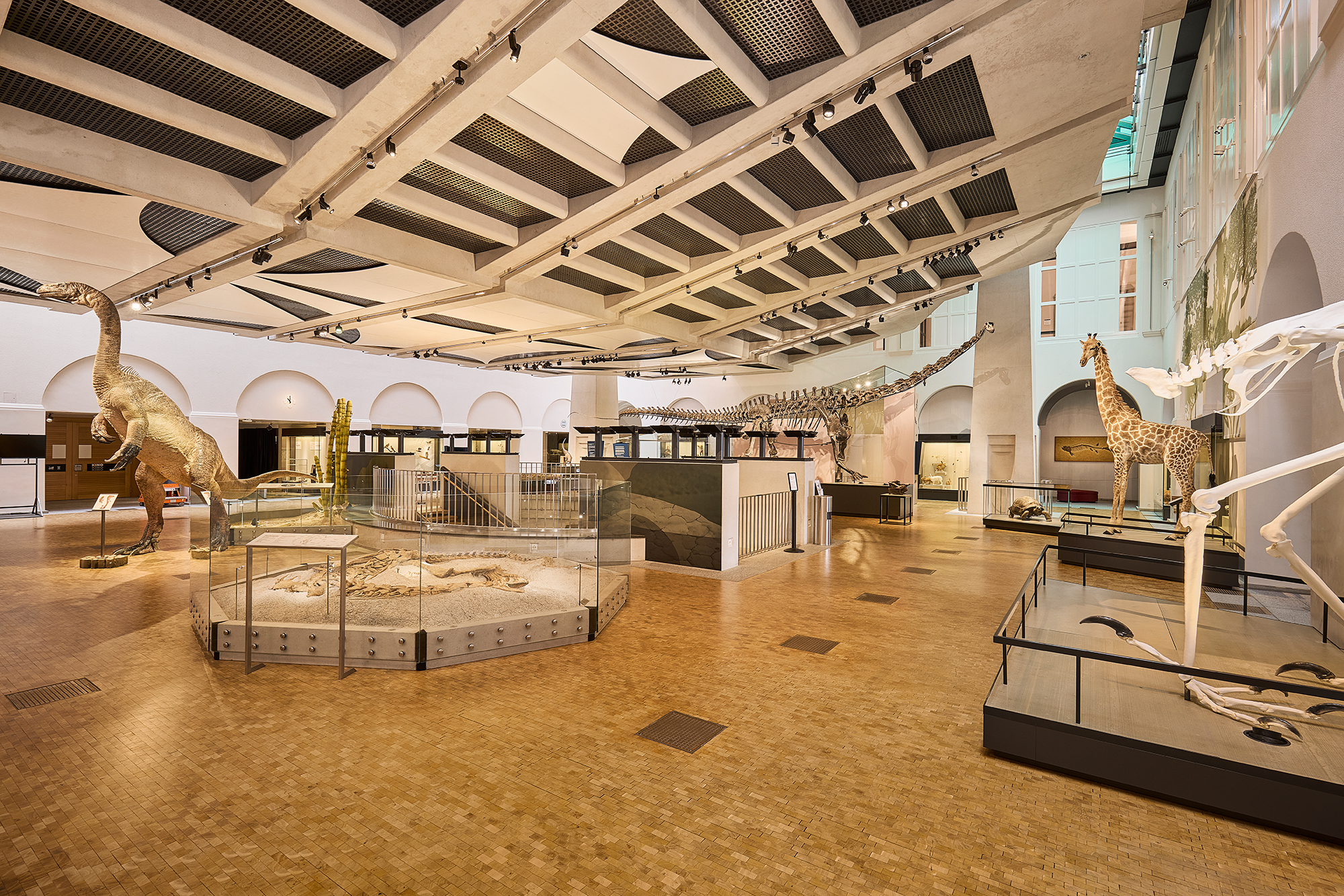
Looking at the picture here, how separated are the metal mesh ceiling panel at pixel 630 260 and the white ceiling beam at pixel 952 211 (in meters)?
4.87

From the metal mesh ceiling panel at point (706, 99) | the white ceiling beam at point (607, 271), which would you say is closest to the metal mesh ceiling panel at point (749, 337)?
the white ceiling beam at point (607, 271)

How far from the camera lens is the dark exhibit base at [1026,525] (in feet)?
39.4

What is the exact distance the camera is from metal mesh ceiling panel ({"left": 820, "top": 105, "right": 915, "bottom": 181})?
738 cm

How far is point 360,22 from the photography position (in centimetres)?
472

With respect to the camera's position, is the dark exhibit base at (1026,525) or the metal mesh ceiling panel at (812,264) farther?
the metal mesh ceiling panel at (812,264)

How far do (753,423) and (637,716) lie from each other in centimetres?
1701

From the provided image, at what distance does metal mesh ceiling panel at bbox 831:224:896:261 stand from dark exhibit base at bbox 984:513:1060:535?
610cm

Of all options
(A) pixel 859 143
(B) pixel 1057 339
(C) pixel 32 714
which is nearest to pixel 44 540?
(C) pixel 32 714

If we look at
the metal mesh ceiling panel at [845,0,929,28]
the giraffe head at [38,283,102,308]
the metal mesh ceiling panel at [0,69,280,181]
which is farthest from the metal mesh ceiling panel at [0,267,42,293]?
the metal mesh ceiling panel at [845,0,929,28]

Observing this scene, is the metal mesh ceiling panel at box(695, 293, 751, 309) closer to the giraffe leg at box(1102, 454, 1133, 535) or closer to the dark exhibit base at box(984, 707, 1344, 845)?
the giraffe leg at box(1102, 454, 1133, 535)

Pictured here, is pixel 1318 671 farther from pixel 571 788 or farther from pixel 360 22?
pixel 360 22

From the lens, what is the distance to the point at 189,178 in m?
6.96

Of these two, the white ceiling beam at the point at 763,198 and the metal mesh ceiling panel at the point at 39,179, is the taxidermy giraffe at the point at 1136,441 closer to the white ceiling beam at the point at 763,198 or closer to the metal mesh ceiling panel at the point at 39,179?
the white ceiling beam at the point at 763,198

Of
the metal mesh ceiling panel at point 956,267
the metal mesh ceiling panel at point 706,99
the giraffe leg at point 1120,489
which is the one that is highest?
the metal mesh ceiling panel at point 956,267
